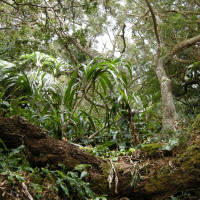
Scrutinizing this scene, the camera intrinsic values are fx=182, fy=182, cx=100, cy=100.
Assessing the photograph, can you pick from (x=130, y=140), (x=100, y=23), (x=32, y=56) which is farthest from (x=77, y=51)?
(x=130, y=140)

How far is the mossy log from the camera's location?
4.15ft

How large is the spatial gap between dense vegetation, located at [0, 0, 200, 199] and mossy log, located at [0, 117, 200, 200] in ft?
0.21

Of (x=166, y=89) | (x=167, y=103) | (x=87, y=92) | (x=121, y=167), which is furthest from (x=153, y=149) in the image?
(x=166, y=89)

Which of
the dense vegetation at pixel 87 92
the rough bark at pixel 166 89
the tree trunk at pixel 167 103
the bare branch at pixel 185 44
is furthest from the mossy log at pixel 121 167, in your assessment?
the bare branch at pixel 185 44

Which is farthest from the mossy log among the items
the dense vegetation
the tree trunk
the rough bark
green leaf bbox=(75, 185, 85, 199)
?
the tree trunk

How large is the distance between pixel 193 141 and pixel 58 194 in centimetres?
103

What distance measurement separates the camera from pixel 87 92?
1969 millimetres

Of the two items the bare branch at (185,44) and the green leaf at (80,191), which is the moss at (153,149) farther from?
the bare branch at (185,44)

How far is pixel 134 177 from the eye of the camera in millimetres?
1354

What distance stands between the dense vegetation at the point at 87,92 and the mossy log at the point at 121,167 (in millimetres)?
63

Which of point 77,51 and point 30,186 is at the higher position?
point 77,51

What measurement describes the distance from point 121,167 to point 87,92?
0.86m

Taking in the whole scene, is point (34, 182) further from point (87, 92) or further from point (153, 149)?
point (87, 92)

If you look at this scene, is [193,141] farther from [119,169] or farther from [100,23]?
[100,23]
